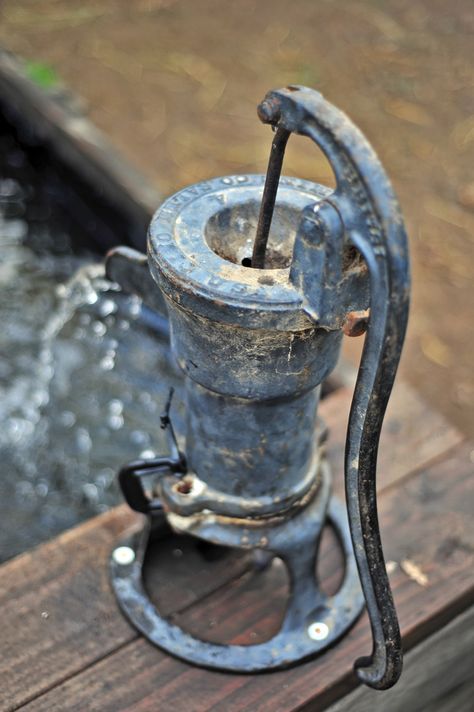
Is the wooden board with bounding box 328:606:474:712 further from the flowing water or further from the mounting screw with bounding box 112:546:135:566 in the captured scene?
the flowing water

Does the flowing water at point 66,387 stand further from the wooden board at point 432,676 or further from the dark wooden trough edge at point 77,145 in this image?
the wooden board at point 432,676

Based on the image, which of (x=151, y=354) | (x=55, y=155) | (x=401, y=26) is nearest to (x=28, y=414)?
(x=151, y=354)

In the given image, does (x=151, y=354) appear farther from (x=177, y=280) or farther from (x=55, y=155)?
(x=177, y=280)

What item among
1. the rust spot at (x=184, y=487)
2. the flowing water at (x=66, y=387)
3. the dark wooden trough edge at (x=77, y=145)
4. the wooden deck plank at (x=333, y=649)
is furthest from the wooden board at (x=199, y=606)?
the dark wooden trough edge at (x=77, y=145)

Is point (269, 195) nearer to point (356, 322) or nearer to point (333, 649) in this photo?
point (356, 322)

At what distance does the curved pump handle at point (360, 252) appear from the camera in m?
0.80

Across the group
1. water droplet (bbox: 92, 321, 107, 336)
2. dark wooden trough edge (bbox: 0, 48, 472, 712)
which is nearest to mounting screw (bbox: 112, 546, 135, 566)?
water droplet (bbox: 92, 321, 107, 336)

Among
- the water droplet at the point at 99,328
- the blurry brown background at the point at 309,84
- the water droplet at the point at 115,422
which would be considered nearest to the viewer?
the water droplet at the point at 115,422

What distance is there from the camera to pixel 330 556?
1443 mm

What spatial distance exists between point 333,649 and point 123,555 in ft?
1.27

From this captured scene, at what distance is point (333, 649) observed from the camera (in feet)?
4.26

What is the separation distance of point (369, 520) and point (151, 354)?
4.69ft

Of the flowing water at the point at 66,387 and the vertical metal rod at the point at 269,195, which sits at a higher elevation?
the vertical metal rod at the point at 269,195

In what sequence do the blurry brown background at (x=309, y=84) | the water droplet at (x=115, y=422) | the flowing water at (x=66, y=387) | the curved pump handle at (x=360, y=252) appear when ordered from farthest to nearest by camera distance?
1. the blurry brown background at (x=309, y=84)
2. the water droplet at (x=115, y=422)
3. the flowing water at (x=66, y=387)
4. the curved pump handle at (x=360, y=252)
